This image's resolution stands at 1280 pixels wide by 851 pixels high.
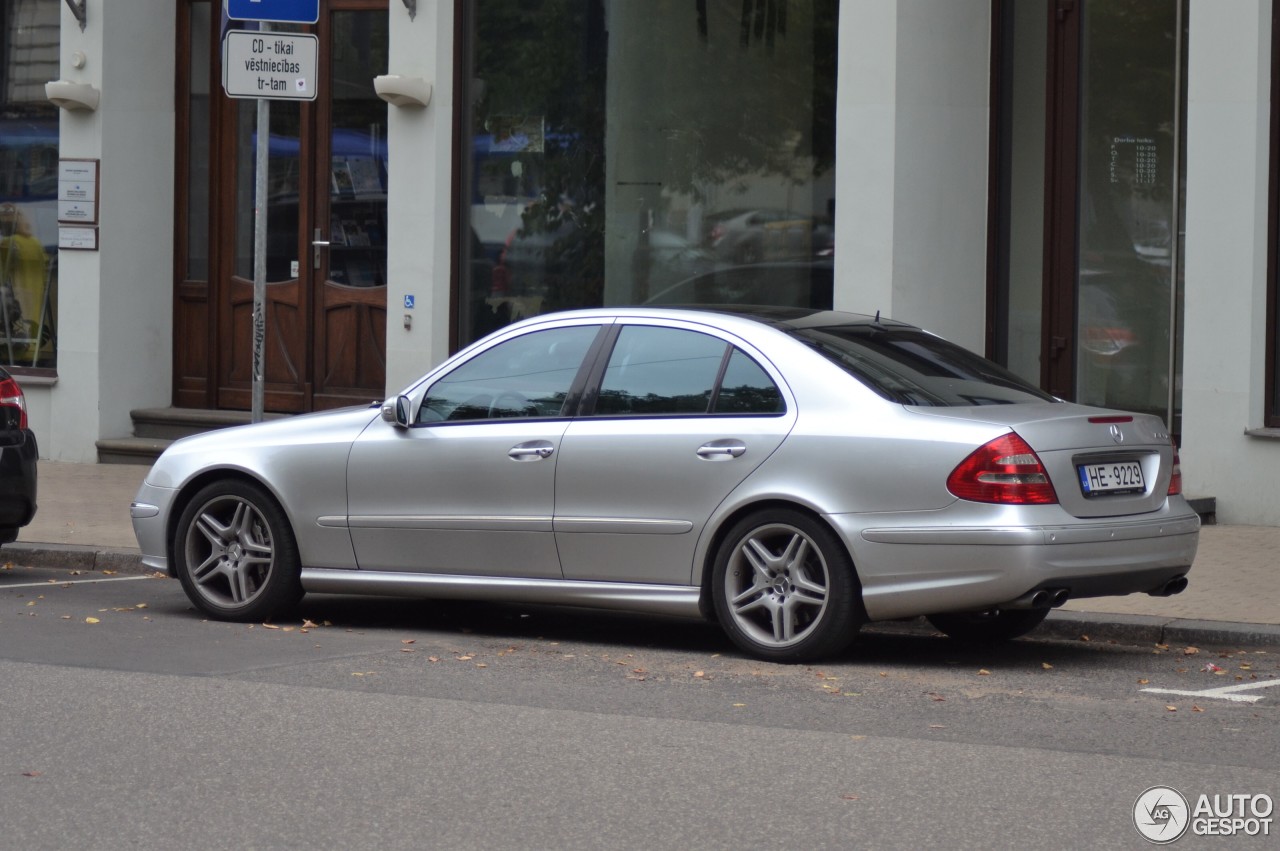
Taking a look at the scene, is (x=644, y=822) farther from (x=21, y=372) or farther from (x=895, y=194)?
(x=21, y=372)

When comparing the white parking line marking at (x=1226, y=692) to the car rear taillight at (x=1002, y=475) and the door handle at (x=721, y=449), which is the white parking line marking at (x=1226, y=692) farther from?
the door handle at (x=721, y=449)

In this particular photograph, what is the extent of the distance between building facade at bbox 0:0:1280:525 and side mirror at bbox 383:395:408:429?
2.69 m

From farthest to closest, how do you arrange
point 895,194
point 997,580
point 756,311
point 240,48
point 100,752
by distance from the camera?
→ point 895,194 → point 240,48 → point 756,311 → point 997,580 → point 100,752

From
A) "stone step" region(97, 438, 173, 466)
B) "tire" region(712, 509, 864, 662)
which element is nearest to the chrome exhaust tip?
"tire" region(712, 509, 864, 662)

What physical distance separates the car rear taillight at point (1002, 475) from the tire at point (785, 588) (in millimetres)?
582

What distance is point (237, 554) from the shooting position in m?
9.03

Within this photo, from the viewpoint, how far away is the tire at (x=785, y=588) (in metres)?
7.57

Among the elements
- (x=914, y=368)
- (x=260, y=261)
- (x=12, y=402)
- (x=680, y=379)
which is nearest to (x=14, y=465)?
(x=12, y=402)

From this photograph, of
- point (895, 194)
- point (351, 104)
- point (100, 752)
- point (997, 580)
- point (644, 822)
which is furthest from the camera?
point (351, 104)

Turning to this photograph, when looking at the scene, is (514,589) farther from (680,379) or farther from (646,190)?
(646,190)

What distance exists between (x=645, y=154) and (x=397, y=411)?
691 centimetres

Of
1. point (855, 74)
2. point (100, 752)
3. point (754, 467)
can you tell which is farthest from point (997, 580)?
point (855, 74)

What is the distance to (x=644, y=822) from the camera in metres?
5.15

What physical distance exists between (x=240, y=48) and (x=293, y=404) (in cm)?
582
